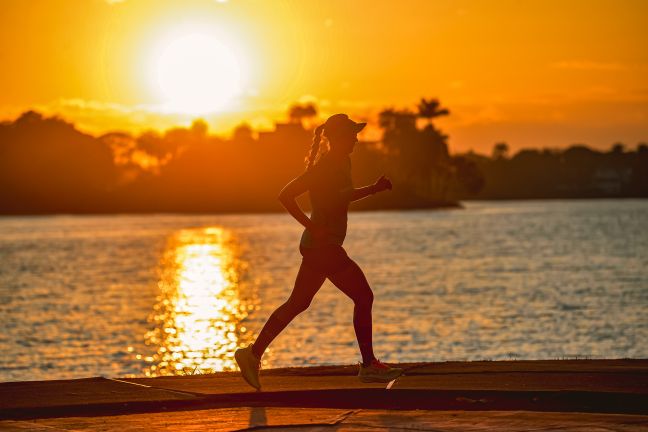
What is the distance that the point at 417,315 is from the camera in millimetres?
38531

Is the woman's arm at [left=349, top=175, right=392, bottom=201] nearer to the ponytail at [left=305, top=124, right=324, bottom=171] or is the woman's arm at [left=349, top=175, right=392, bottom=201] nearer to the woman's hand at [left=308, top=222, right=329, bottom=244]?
the woman's hand at [left=308, top=222, right=329, bottom=244]

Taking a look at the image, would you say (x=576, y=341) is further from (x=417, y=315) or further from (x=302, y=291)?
(x=302, y=291)

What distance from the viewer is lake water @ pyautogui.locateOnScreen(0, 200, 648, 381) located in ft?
94.9

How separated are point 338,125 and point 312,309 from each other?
30731mm

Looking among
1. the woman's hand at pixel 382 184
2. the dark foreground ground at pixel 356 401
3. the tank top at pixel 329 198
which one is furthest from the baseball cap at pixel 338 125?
the dark foreground ground at pixel 356 401

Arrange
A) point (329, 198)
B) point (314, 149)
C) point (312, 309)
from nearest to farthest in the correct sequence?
1. point (329, 198)
2. point (314, 149)
3. point (312, 309)

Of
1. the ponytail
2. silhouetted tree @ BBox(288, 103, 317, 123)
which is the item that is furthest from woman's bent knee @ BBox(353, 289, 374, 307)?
silhouetted tree @ BBox(288, 103, 317, 123)

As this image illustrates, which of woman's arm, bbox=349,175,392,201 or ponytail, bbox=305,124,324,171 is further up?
ponytail, bbox=305,124,324,171

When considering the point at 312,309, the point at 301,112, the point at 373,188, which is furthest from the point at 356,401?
the point at 301,112

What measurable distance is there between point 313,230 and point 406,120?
187626 mm

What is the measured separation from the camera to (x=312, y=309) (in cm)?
4012

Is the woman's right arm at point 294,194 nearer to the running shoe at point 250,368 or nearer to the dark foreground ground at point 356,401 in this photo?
Result: the running shoe at point 250,368

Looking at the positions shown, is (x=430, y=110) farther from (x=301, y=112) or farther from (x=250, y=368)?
(x=250, y=368)

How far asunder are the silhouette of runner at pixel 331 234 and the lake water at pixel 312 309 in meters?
11.2
